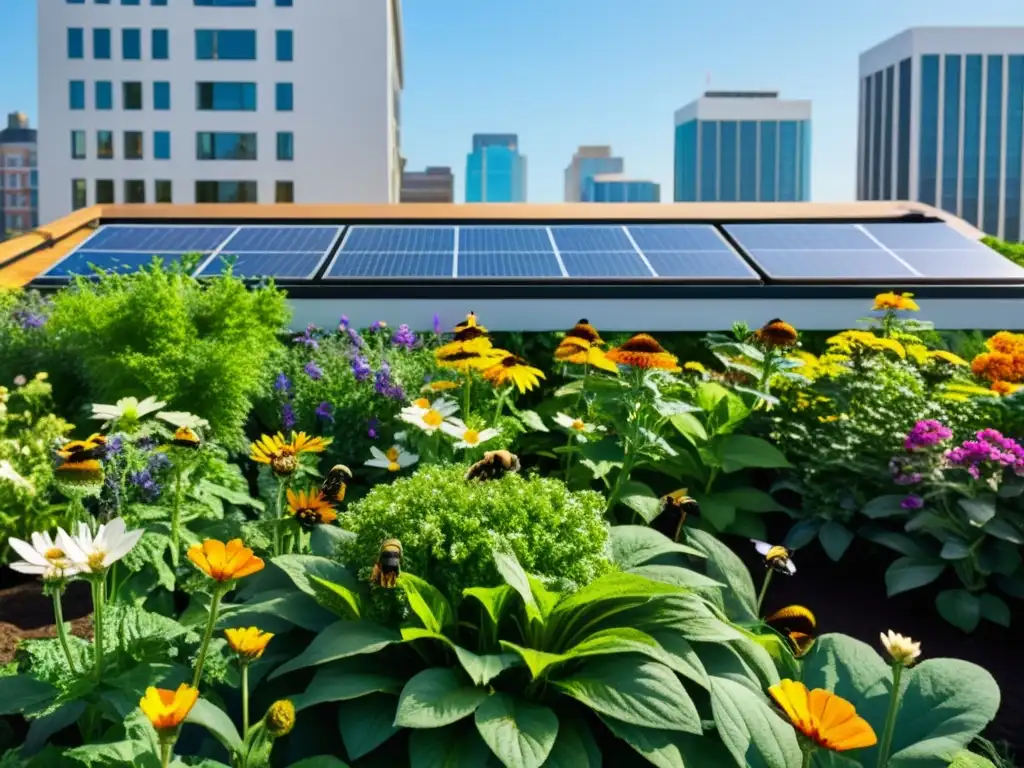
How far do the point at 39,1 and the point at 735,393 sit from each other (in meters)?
54.3

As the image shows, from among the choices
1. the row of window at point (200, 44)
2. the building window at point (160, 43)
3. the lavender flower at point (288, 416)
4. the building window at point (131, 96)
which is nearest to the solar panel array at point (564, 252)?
the lavender flower at point (288, 416)

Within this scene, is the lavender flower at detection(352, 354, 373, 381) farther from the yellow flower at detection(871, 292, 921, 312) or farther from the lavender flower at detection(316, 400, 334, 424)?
the yellow flower at detection(871, 292, 921, 312)

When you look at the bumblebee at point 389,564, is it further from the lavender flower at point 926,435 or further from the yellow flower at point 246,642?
the lavender flower at point 926,435

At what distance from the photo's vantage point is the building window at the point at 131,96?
163ft

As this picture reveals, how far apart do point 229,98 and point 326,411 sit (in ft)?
155

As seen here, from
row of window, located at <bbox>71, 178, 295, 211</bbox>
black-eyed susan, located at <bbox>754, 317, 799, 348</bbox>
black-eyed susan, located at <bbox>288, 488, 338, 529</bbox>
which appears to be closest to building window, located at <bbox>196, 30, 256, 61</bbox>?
row of window, located at <bbox>71, 178, 295, 211</bbox>

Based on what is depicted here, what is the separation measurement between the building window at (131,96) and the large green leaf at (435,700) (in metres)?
52.0

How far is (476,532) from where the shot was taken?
3.40 meters

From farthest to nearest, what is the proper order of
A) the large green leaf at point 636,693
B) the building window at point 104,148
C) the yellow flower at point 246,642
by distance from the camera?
the building window at point 104,148 → the large green leaf at point 636,693 → the yellow flower at point 246,642

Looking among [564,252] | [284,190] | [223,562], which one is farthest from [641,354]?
[284,190]

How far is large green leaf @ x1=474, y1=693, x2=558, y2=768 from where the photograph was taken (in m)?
2.71

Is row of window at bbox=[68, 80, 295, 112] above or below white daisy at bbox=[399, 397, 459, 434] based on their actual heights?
above

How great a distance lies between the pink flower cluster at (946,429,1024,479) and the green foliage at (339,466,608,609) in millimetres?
1882

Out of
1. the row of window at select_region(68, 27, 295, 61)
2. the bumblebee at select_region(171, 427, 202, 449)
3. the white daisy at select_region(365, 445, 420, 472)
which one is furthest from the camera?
the row of window at select_region(68, 27, 295, 61)
